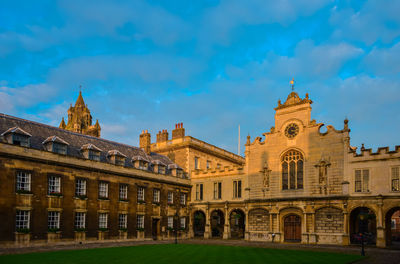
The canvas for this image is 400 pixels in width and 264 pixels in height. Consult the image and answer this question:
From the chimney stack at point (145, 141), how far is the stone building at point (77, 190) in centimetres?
221

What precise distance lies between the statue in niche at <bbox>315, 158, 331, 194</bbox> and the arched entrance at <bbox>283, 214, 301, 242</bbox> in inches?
175

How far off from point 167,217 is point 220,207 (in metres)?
6.71

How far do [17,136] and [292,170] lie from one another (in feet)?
91.1

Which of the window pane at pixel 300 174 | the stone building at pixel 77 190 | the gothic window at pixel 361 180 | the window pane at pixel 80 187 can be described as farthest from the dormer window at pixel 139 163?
the gothic window at pixel 361 180

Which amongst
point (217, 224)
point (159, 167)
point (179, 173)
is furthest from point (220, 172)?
point (217, 224)

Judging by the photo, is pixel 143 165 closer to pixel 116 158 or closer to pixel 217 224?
pixel 116 158

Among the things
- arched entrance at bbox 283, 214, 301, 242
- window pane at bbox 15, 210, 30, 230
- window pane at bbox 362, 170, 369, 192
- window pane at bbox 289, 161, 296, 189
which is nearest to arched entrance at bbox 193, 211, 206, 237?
arched entrance at bbox 283, 214, 301, 242

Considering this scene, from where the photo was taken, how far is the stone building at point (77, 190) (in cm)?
3077

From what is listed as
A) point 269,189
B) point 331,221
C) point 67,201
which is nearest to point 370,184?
point 331,221

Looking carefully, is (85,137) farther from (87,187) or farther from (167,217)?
(167,217)

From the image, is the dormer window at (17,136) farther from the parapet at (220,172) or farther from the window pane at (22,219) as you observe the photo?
the parapet at (220,172)

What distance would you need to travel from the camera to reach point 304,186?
4009cm

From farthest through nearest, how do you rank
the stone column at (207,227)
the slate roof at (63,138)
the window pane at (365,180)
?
the stone column at (207,227) → the window pane at (365,180) → the slate roof at (63,138)

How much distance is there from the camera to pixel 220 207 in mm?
46969
